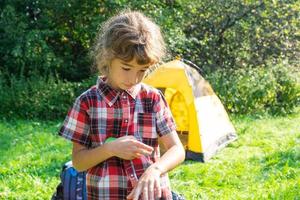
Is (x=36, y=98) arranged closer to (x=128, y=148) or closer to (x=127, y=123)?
(x=127, y=123)

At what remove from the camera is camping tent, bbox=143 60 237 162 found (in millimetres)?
5633

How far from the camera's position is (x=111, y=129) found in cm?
191

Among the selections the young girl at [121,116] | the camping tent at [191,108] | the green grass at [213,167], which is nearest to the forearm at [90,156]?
the young girl at [121,116]

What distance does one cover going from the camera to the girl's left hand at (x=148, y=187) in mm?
1667

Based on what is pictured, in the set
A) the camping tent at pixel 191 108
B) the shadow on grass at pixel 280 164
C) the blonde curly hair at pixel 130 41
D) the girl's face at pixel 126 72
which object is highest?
the blonde curly hair at pixel 130 41

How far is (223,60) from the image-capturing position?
9867 mm

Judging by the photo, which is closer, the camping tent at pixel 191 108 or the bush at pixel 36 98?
the camping tent at pixel 191 108

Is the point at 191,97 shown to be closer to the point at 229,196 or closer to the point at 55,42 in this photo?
the point at 229,196

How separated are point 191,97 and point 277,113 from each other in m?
3.40

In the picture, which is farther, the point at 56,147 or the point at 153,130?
the point at 56,147

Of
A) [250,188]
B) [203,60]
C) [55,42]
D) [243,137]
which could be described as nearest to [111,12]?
[55,42]

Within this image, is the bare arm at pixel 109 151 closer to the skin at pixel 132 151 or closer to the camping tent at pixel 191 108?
the skin at pixel 132 151

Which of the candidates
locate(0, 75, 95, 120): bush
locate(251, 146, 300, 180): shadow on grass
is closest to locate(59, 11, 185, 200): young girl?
locate(251, 146, 300, 180): shadow on grass

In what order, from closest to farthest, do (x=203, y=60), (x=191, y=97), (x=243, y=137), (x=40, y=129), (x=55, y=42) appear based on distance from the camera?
(x=191, y=97), (x=243, y=137), (x=40, y=129), (x=55, y=42), (x=203, y=60)
